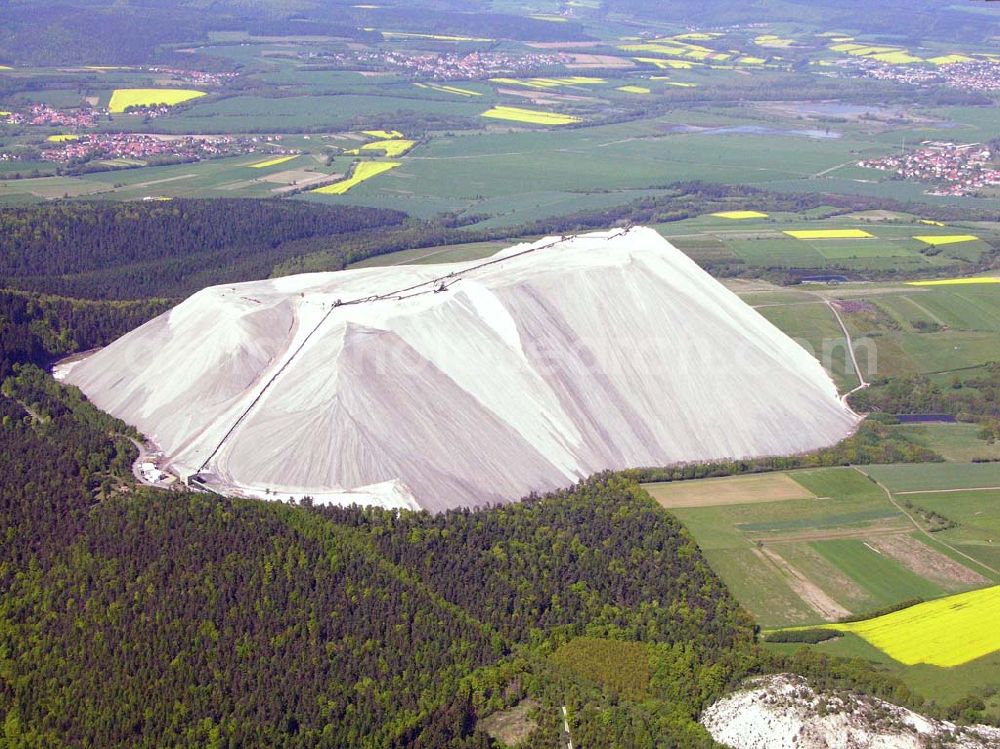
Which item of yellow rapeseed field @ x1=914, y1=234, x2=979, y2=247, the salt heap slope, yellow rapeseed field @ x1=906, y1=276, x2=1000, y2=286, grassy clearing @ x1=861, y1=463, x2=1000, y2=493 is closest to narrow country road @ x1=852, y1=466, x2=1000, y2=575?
grassy clearing @ x1=861, y1=463, x2=1000, y2=493

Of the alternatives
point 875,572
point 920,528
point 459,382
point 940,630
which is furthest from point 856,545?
point 459,382

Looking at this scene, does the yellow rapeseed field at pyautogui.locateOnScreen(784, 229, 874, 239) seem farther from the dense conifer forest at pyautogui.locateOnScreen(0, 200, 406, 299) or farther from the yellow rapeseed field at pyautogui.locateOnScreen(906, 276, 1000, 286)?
the dense conifer forest at pyautogui.locateOnScreen(0, 200, 406, 299)

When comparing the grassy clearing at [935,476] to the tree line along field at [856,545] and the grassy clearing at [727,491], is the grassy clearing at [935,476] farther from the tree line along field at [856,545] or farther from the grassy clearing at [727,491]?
the grassy clearing at [727,491]

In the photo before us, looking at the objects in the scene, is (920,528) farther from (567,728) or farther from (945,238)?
(945,238)

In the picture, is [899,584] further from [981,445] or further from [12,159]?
[12,159]

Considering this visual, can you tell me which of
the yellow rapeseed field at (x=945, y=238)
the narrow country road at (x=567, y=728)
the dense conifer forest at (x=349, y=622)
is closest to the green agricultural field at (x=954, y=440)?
the dense conifer forest at (x=349, y=622)

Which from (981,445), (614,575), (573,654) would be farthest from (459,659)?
(981,445)
